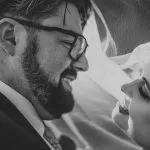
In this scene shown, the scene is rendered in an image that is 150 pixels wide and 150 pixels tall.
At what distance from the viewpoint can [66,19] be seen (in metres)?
1.01

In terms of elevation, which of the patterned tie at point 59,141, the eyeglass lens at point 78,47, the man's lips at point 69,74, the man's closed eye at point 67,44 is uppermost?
the man's closed eye at point 67,44

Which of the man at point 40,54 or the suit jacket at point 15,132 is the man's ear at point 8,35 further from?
the suit jacket at point 15,132

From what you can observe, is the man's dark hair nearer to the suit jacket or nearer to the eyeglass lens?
the eyeglass lens

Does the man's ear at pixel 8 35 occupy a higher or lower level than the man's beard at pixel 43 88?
higher

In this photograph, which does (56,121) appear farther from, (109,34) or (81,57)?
(109,34)

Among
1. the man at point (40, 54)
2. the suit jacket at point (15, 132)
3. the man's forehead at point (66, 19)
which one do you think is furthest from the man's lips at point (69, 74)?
the suit jacket at point (15, 132)

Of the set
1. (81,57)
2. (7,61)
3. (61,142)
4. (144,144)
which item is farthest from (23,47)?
(144,144)

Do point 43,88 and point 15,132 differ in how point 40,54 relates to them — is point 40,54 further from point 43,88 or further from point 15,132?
point 15,132

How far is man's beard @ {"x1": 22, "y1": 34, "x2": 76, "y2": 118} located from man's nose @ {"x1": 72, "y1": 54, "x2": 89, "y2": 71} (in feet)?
0.07

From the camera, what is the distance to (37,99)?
992mm

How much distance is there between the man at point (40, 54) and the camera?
3.14 ft

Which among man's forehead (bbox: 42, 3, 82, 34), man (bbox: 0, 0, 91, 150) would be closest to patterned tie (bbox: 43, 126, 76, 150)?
man (bbox: 0, 0, 91, 150)

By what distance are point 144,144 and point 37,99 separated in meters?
0.31

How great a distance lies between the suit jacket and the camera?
0.75 metres
